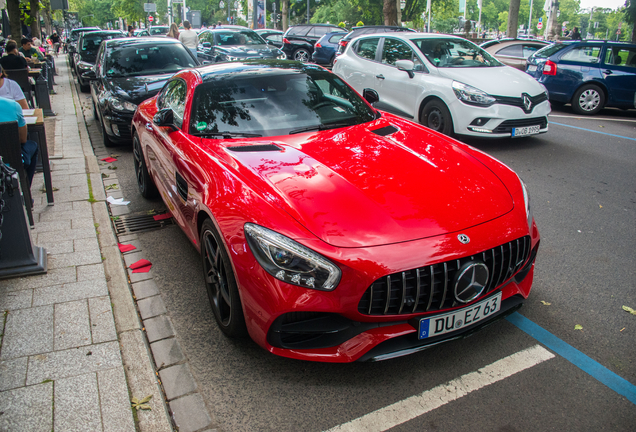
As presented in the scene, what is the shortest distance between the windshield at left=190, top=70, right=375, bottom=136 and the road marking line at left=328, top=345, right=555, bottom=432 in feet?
7.00

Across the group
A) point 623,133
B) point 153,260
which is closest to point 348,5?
point 623,133

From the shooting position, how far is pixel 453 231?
8.79 feet

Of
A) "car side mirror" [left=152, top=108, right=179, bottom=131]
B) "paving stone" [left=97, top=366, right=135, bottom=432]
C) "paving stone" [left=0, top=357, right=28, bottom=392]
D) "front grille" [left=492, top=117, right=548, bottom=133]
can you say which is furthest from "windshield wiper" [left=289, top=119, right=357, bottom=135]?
"front grille" [left=492, top=117, right=548, bottom=133]

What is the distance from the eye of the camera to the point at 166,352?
3125 millimetres

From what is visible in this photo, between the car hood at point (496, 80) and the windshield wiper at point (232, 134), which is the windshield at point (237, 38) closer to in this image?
the car hood at point (496, 80)

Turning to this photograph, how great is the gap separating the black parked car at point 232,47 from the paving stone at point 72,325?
12842 mm

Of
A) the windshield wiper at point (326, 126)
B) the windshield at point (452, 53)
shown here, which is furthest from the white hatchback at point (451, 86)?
the windshield wiper at point (326, 126)

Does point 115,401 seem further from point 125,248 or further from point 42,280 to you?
point 125,248

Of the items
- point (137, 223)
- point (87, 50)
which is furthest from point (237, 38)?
point (137, 223)

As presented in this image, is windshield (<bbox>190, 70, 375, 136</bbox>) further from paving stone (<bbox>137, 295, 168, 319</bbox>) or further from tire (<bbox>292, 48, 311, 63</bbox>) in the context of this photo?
tire (<bbox>292, 48, 311, 63</bbox>)

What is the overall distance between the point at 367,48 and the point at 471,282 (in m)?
8.07

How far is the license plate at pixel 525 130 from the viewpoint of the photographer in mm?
7648

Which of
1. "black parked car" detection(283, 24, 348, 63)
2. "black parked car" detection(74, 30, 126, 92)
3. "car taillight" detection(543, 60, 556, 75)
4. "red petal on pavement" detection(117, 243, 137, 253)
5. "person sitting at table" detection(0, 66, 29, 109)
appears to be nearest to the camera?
"red petal on pavement" detection(117, 243, 137, 253)

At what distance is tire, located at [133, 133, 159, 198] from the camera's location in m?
5.67
